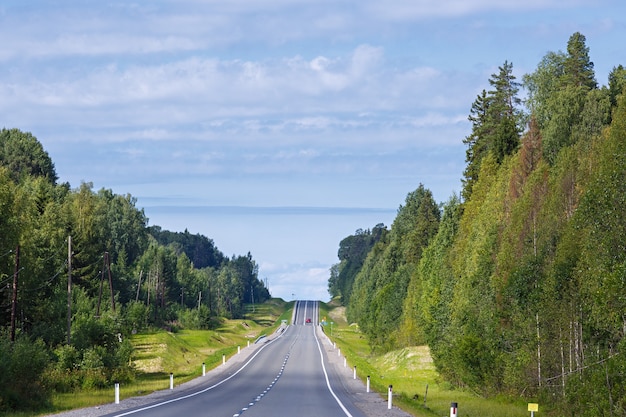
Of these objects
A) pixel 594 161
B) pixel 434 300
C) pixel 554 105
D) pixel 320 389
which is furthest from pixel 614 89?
pixel 320 389

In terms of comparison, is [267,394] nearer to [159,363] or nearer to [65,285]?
[159,363]

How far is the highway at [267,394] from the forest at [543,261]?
857 centimetres

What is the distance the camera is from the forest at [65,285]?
49.3 m

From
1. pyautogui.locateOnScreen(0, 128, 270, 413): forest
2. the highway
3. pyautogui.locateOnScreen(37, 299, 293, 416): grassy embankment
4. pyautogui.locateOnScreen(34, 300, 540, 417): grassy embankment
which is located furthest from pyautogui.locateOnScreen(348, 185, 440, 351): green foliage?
pyautogui.locateOnScreen(0, 128, 270, 413): forest

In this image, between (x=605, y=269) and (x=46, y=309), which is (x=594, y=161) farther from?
(x=46, y=309)

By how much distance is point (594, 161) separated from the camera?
43.5m

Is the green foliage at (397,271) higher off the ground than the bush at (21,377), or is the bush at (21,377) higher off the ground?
the green foliage at (397,271)

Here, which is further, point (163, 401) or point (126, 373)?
point (126, 373)

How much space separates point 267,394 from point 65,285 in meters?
46.7

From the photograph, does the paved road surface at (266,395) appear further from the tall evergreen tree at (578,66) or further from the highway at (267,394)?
the tall evergreen tree at (578,66)

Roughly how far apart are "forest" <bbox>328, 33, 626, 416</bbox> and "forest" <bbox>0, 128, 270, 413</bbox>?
22705 mm

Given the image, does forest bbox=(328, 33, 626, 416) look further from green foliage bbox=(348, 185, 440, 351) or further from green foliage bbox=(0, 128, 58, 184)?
green foliage bbox=(0, 128, 58, 184)

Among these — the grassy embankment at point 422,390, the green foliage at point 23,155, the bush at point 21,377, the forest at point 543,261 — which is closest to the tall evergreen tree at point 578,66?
the forest at point 543,261

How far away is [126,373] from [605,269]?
138 feet
